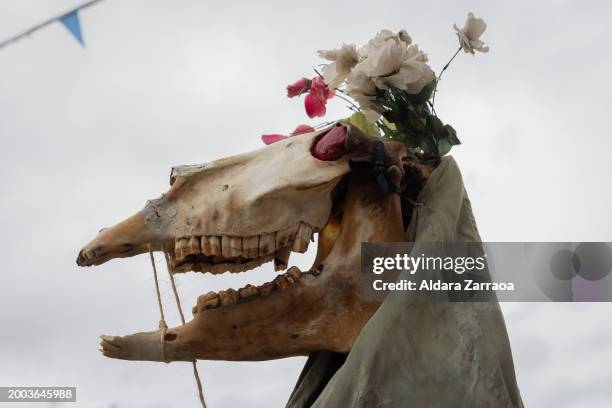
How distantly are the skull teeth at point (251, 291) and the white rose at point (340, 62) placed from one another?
26.4 inches

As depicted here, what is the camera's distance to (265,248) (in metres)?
3.35

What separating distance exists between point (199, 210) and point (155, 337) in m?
0.41

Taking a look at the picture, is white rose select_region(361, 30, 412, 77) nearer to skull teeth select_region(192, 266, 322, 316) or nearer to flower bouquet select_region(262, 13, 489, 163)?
flower bouquet select_region(262, 13, 489, 163)

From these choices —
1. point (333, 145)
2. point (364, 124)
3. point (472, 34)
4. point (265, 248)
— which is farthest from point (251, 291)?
point (472, 34)

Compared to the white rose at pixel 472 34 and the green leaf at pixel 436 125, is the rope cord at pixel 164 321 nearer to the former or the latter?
the green leaf at pixel 436 125

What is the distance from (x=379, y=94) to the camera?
3.59 meters

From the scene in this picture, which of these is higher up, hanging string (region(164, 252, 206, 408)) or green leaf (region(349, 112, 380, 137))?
green leaf (region(349, 112, 380, 137))

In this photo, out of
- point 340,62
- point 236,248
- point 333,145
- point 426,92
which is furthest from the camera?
point 340,62

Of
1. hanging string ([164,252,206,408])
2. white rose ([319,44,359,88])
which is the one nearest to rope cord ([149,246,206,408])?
hanging string ([164,252,206,408])

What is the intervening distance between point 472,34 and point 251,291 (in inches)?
42.2

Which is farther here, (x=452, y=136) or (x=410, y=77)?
(x=452, y=136)

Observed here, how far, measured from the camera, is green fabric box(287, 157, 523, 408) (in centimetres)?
304

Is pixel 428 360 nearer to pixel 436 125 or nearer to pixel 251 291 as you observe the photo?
pixel 251 291

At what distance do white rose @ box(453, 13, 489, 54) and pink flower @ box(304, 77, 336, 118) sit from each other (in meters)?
0.50
